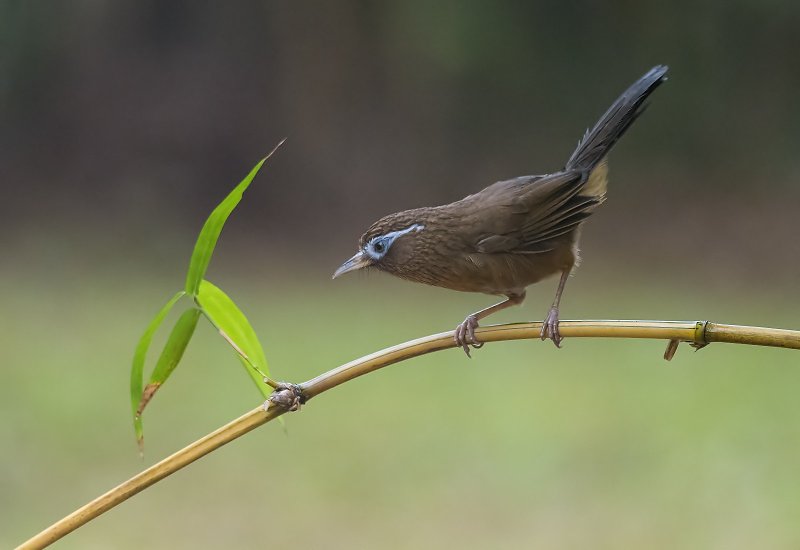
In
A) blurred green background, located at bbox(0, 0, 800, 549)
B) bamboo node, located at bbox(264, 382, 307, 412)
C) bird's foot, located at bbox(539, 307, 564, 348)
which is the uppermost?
blurred green background, located at bbox(0, 0, 800, 549)

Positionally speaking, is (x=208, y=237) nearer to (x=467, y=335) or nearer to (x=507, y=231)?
(x=467, y=335)

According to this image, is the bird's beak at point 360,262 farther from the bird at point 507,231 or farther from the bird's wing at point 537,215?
the bird's wing at point 537,215

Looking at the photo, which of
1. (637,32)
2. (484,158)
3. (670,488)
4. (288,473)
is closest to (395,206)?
(484,158)

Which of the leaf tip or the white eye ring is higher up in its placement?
the white eye ring

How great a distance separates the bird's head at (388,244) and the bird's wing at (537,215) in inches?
5.8

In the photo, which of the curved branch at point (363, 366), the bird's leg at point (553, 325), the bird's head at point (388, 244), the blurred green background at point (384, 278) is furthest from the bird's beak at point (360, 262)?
the blurred green background at point (384, 278)

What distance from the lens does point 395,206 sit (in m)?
7.48

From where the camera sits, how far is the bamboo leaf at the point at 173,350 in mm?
1322

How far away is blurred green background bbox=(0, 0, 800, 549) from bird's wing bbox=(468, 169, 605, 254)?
8.61ft

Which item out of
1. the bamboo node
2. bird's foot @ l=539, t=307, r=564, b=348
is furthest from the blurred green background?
the bamboo node

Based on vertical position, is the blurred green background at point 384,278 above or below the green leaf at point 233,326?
above

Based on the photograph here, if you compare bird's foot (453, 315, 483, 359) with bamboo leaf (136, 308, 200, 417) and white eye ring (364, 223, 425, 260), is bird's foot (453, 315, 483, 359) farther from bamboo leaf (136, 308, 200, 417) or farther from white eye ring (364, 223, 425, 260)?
bamboo leaf (136, 308, 200, 417)

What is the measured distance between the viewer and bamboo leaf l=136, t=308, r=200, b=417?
4.34ft

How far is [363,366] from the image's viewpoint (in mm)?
1328
